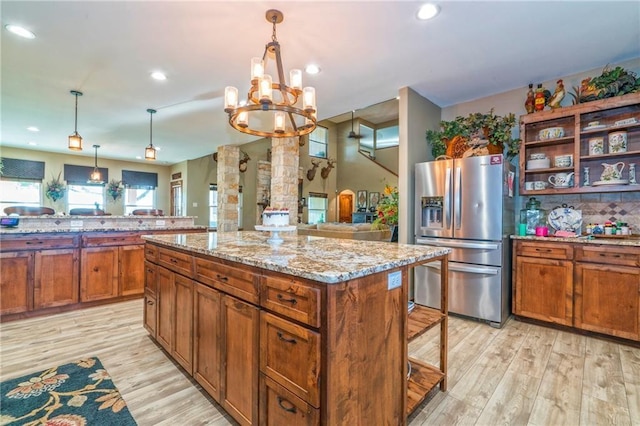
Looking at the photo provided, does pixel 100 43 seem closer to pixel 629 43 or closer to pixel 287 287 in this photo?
pixel 287 287

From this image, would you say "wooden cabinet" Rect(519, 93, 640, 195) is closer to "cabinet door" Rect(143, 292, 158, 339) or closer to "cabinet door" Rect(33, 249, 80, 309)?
"cabinet door" Rect(143, 292, 158, 339)

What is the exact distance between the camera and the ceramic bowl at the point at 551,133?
10.3 ft

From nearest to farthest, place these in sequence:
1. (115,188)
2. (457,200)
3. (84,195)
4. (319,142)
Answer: (457,200), (84,195), (115,188), (319,142)

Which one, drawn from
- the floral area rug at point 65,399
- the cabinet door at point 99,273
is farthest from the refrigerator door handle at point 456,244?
the cabinet door at point 99,273

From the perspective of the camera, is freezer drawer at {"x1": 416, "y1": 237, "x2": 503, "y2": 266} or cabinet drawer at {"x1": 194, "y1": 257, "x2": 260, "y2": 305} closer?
cabinet drawer at {"x1": 194, "y1": 257, "x2": 260, "y2": 305}

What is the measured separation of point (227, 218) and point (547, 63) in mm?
6138

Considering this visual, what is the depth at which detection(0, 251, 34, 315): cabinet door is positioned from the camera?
3008 millimetres

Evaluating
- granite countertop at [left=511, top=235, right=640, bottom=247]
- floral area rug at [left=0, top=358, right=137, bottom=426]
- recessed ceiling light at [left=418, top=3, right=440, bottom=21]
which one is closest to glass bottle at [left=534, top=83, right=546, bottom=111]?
granite countertop at [left=511, top=235, right=640, bottom=247]

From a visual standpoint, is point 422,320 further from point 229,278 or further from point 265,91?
point 265,91

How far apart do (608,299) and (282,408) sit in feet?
9.85

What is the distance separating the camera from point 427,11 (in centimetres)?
216

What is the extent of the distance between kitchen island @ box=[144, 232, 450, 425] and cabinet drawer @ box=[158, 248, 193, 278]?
0.07 meters

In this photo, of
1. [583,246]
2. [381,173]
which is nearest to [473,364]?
[583,246]

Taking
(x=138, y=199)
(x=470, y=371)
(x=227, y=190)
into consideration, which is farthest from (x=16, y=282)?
(x=138, y=199)
